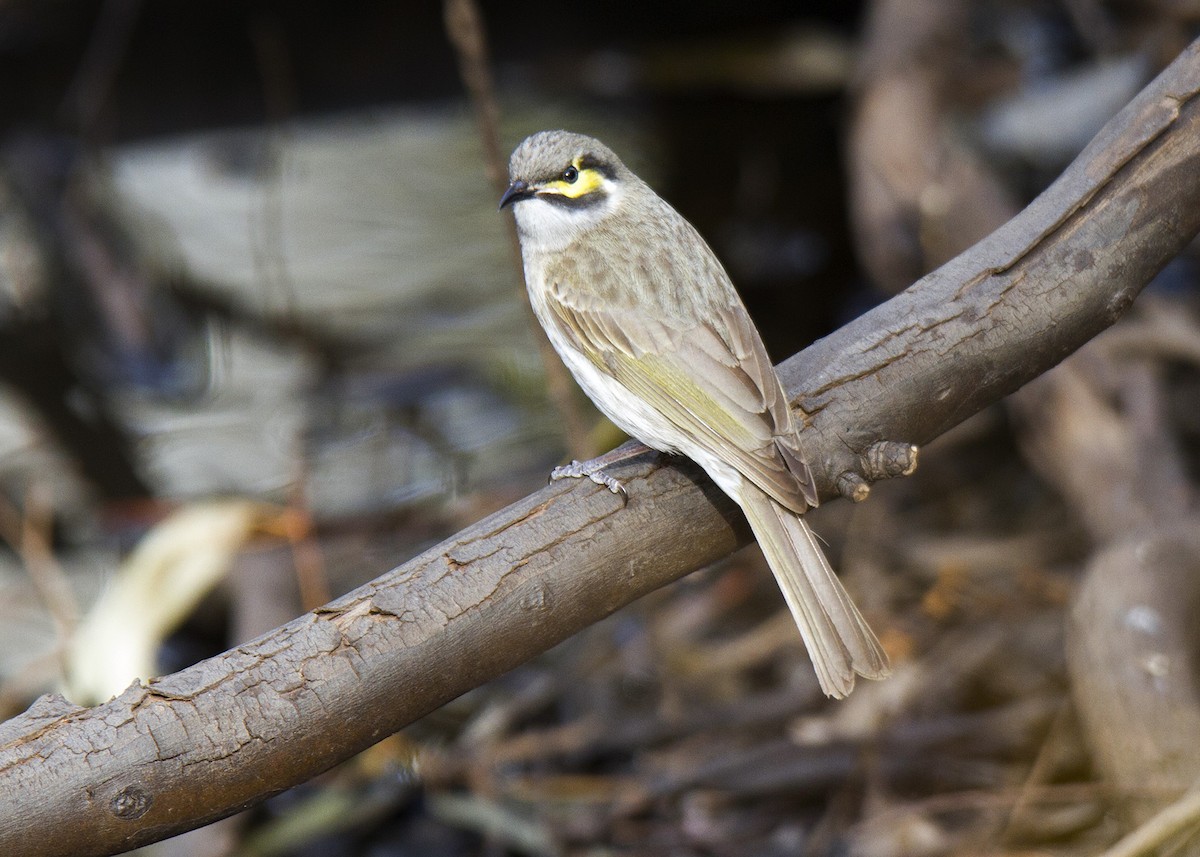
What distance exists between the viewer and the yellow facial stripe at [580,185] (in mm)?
3818

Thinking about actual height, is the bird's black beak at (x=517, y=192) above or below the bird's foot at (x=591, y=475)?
above

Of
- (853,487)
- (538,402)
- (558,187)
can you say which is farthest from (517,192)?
(538,402)

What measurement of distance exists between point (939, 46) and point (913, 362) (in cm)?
440

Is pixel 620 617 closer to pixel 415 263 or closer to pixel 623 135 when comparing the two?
pixel 415 263

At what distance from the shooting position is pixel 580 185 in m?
3.87

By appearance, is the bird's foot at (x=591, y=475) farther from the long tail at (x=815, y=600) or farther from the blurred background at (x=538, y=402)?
the blurred background at (x=538, y=402)

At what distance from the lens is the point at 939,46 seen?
6992 millimetres

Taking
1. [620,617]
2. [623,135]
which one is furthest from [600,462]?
[623,135]

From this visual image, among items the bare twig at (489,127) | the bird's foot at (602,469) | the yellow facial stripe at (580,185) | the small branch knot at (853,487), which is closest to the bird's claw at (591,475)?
the bird's foot at (602,469)

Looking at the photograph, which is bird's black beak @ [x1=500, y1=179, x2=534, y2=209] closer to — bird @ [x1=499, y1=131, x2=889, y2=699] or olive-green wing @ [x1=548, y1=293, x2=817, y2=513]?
bird @ [x1=499, y1=131, x2=889, y2=699]

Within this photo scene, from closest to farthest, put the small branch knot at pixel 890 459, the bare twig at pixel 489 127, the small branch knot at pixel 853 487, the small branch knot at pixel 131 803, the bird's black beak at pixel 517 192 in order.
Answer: the small branch knot at pixel 131 803, the small branch knot at pixel 890 459, the small branch knot at pixel 853 487, the bird's black beak at pixel 517 192, the bare twig at pixel 489 127

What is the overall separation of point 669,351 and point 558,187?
70 centimetres

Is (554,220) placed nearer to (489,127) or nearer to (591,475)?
(489,127)

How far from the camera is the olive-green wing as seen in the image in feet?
9.86
